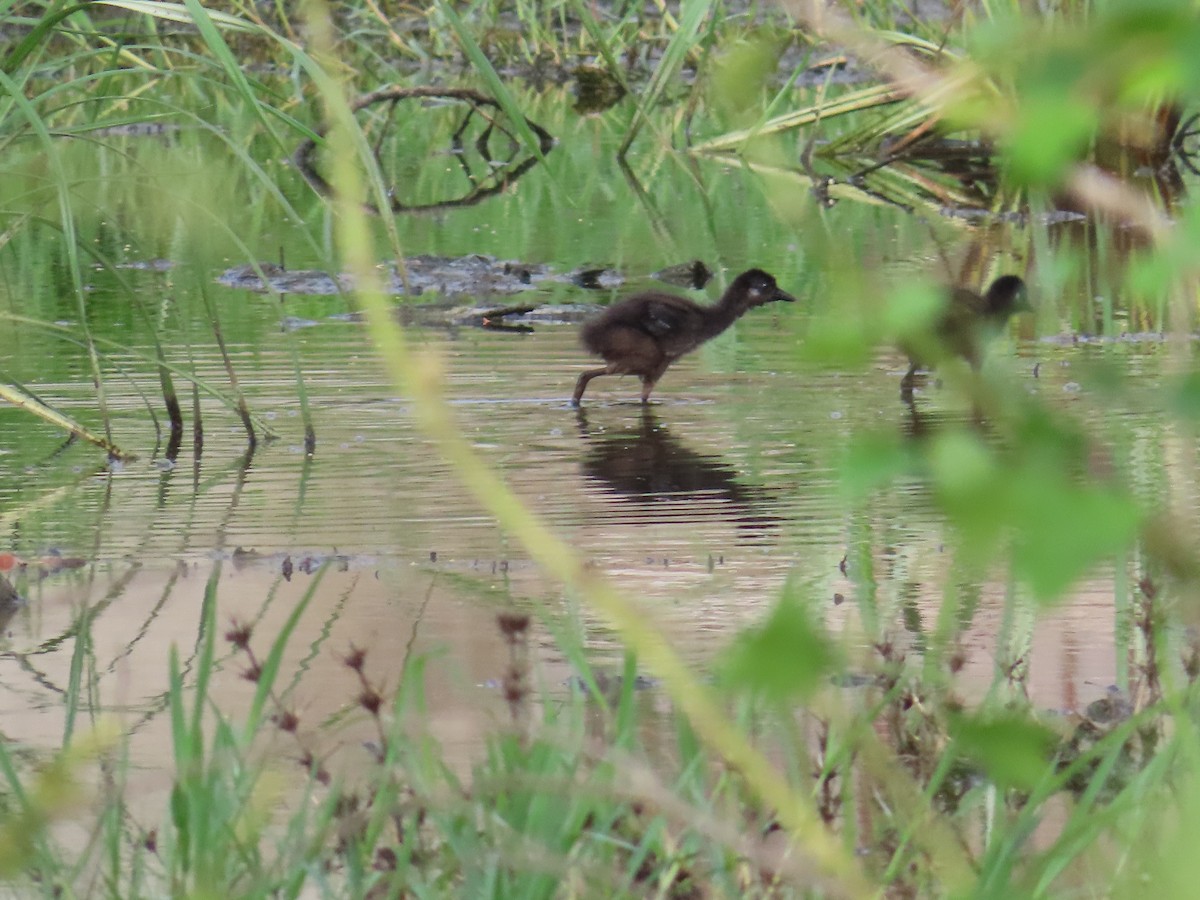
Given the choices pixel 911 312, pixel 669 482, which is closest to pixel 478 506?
pixel 669 482

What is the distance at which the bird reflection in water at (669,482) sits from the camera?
18.1 feet

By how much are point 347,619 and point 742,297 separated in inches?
167

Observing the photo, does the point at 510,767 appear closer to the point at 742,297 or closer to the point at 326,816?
the point at 326,816

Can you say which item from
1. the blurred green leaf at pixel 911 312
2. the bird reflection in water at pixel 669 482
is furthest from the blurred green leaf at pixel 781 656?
the bird reflection in water at pixel 669 482

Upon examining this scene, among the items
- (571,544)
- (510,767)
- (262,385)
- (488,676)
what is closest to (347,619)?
(488,676)

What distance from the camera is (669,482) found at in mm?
6023

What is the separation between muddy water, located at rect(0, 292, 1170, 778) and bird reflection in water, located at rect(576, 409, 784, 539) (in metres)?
0.01

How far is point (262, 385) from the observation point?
290 inches

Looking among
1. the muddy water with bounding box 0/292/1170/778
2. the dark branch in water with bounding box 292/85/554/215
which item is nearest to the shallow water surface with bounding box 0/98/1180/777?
the muddy water with bounding box 0/292/1170/778

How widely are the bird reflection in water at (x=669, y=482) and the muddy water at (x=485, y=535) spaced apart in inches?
0.5

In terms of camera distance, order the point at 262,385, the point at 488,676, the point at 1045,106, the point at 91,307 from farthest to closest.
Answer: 1. the point at 91,307
2. the point at 262,385
3. the point at 488,676
4. the point at 1045,106

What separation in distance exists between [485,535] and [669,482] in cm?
95

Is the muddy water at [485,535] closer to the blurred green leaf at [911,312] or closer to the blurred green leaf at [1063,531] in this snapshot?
the blurred green leaf at [911,312]

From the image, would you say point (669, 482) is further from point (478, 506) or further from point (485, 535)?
point (485, 535)
